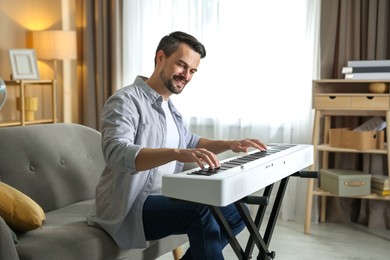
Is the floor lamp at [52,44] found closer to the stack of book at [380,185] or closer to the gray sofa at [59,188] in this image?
the gray sofa at [59,188]

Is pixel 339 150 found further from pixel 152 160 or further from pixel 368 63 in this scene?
pixel 152 160

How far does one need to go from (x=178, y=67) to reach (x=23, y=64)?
7.97 feet

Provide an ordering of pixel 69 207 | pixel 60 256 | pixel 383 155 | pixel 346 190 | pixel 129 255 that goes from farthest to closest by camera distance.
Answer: pixel 383 155 < pixel 346 190 < pixel 69 207 < pixel 129 255 < pixel 60 256

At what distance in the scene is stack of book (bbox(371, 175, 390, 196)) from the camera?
3.84m

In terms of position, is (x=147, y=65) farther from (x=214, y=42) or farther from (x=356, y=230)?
(x=356, y=230)

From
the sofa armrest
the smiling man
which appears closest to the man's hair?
the smiling man

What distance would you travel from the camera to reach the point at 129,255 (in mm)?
2475

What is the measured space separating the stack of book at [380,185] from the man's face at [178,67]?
190 centimetres

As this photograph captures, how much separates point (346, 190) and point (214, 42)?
1.48 metres

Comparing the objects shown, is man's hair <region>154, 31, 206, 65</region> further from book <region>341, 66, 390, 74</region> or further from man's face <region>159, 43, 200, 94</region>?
book <region>341, 66, 390, 74</region>

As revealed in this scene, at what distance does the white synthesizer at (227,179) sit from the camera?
1.84m

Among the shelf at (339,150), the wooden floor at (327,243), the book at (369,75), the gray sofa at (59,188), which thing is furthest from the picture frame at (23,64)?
the book at (369,75)

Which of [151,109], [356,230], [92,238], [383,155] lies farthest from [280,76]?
[92,238]

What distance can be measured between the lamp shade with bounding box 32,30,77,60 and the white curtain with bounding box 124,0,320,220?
580mm
